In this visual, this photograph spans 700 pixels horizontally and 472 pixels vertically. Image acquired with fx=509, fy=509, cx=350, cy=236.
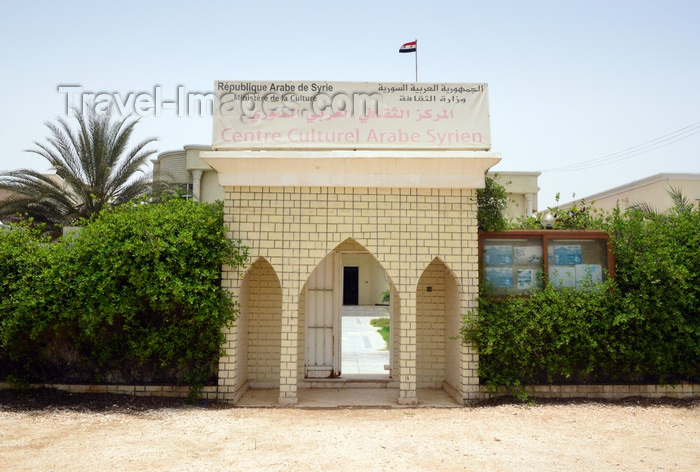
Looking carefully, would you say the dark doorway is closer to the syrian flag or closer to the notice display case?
the syrian flag

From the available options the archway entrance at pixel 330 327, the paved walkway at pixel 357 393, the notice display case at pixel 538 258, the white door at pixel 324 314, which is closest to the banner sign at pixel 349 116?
the notice display case at pixel 538 258

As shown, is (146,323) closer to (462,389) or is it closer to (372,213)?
(372,213)

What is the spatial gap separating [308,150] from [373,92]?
1.37 m

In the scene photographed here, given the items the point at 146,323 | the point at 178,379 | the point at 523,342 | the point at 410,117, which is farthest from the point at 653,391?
the point at 146,323

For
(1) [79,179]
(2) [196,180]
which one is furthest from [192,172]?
(1) [79,179]

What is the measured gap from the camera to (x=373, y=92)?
798 cm

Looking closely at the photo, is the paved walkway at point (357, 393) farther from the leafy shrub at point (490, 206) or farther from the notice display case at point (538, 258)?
the leafy shrub at point (490, 206)

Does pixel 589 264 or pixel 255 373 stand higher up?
pixel 589 264

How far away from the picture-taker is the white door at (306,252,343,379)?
372 inches

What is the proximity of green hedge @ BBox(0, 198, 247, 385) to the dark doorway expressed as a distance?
20.5m

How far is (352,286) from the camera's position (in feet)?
93.5

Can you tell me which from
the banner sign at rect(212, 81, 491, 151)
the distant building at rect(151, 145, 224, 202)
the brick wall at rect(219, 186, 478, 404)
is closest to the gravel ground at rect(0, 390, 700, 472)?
the brick wall at rect(219, 186, 478, 404)

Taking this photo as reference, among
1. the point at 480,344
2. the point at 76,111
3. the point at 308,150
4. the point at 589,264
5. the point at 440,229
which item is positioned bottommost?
the point at 480,344

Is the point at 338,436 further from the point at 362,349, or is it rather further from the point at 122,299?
the point at 362,349
